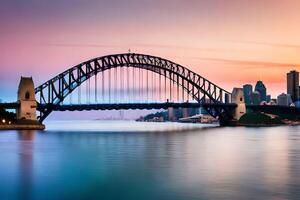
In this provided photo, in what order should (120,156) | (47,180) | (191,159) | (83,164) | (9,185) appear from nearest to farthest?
(9,185), (47,180), (83,164), (191,159), (120,156)

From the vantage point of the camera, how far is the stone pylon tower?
116075 mm

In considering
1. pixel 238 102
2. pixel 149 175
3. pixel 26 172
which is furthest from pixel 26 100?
pixel 149 175

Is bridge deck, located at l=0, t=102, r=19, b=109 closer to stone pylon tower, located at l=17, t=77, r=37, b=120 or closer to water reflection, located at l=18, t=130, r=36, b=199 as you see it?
stone pylon tower, located at l=17, t=77, r=37, b=120

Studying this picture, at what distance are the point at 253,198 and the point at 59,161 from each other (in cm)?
2276

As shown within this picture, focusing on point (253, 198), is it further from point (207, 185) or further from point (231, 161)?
point (231, 161)

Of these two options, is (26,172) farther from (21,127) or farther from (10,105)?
(10,105)

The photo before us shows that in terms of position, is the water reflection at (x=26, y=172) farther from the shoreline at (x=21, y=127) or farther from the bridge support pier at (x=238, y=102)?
the bridge support pier at (x=238, y=102)

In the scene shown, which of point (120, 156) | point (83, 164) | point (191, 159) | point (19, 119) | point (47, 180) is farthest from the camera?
point (19, 119)

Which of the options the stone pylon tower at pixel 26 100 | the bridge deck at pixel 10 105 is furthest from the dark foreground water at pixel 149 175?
the bridge deck at pixel 10 105

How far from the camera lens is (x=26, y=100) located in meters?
118

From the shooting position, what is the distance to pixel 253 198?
2580 centimetres

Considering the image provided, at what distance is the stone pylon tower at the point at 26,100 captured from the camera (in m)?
116

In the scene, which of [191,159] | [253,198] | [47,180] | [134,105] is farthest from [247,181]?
[134,105]

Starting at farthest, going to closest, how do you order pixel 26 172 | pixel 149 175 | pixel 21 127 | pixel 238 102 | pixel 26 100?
pixel 238 102 → pixel 26 100 → pixel 21 127 → pixel 26 172 → pixel 149 175
